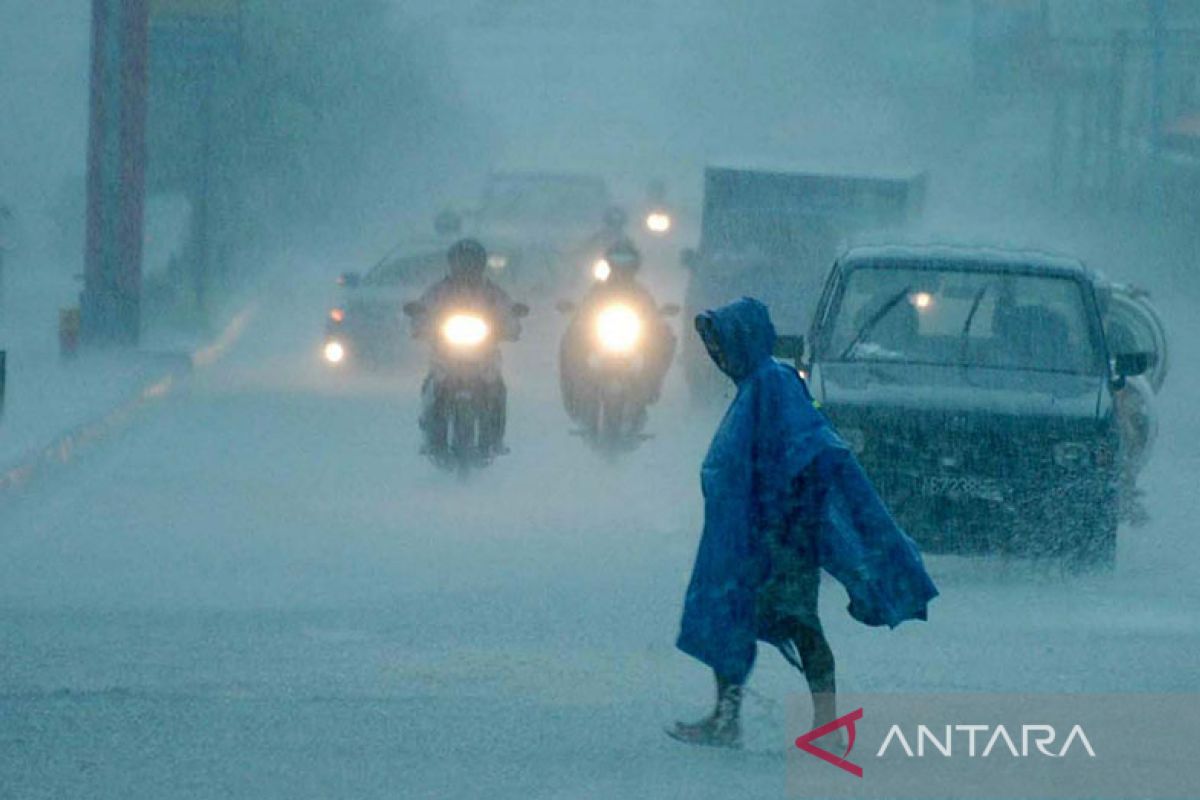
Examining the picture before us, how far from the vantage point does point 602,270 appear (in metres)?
24.7

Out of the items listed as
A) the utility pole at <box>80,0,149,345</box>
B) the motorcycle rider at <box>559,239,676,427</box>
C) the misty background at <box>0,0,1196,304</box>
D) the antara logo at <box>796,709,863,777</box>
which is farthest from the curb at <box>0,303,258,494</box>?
the antara logo at <box>796,709,863,777</box>

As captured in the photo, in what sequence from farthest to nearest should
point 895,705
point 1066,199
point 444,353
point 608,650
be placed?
1. point 1066,199
2. point 444,353
3. point 608,650
4. point 895,705

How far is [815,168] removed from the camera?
24.7m

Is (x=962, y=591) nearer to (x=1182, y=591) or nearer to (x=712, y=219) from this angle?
(x=1182, y=591)

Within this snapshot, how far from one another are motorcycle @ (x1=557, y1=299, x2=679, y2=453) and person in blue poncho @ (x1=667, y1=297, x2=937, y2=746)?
9.73m

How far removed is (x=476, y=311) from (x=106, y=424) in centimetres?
356

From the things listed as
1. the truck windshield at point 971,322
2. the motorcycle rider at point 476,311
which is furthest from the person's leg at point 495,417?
the truck windshield at point 971,322

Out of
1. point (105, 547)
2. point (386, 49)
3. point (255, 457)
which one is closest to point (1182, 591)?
point (105, 547)

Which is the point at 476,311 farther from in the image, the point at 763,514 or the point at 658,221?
the point at 658,221

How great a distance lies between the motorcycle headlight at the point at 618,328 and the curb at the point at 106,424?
3.65 m

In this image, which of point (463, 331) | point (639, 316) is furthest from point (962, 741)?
point (639, 316)

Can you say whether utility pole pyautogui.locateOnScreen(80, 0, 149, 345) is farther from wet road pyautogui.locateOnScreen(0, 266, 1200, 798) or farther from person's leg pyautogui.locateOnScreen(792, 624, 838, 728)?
person's leg pyautogui.locateOnScreen(792, 624, 838, 728)

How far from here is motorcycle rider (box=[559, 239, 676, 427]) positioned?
738 inches

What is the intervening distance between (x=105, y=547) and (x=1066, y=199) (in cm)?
5179
